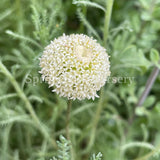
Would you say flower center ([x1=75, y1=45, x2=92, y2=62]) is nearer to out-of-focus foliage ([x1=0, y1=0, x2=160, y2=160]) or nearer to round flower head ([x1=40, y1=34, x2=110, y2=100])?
round flower head ([x1=40, y1=34, x2=110, y2=100])

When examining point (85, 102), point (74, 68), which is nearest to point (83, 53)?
point (74, 68)

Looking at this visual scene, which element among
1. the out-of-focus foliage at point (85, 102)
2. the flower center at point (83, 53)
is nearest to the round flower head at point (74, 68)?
the flower center at point (83, 53)

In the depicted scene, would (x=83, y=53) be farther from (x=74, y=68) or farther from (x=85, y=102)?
(x=85, y=102)

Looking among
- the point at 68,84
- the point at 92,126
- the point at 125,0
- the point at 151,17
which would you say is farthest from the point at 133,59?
the point at 125,0

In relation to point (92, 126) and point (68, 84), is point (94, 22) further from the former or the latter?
point (68, 84)

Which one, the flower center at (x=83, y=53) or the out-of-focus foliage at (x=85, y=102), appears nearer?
the flower center at (x=83, y=53)

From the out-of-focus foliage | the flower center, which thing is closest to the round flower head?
the flower center

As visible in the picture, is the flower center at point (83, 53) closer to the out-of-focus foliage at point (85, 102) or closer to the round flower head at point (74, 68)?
the round flower head at point (74, 68)

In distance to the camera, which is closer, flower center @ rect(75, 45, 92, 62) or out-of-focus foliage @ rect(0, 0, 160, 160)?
flower center @ rect(75, 45, 92, 62)
